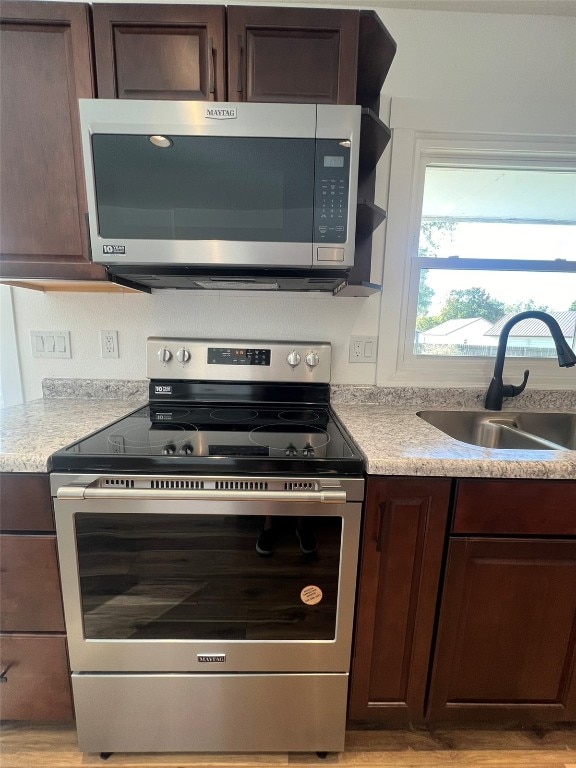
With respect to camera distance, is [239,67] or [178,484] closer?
[178,484]

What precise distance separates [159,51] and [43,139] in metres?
0.45

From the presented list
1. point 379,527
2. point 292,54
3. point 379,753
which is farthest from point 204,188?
point 379,753

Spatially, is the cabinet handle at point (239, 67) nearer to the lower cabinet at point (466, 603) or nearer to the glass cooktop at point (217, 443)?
the glass cooktop at point (217, 443)

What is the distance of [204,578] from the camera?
1004 mm

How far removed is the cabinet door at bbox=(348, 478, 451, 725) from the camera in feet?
3.21

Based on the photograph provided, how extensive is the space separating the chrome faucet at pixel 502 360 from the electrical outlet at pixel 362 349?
50 cm

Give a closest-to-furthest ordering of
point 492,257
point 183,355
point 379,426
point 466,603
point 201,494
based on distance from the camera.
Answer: point 201,494
point 466,603
point 379,426
point 183,355
point 492,257

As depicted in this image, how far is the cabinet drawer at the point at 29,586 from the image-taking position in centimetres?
98

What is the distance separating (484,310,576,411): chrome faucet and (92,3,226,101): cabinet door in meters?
1.33

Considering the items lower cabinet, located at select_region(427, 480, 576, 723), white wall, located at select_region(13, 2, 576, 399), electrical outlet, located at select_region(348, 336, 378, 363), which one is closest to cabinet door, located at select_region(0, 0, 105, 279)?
white wall, located at select_region(13, 2, 576, 399)

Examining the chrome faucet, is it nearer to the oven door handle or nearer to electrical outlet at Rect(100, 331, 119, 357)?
the oven door handle

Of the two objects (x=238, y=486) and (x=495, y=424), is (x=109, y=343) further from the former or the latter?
(x=495, y=424)

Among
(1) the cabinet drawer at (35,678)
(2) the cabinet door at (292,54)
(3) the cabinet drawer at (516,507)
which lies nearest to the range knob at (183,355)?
(2) the cabinet door at (292,54)

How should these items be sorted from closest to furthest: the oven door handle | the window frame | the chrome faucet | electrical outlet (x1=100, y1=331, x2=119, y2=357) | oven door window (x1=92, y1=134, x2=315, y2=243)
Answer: the oven door handle, oven door window (x1=92, y1=134, x2=315, y2=243), the chrome faucet, the window frame, electrical outlet (x1=100, y1=331, x2=119, y2=357)
